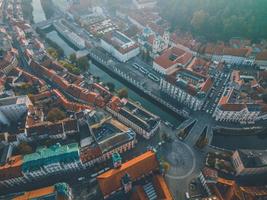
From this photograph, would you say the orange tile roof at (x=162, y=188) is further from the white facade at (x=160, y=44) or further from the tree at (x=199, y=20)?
the tree at (x=199, y=20)

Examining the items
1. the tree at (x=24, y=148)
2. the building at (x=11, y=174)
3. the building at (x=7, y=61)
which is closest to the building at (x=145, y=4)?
the building at (x=7, y=61)

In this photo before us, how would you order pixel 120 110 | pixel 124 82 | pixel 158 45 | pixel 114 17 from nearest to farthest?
pixel 120 110 < pixel 124 82 < pixel 158 45 < pixel 114 17

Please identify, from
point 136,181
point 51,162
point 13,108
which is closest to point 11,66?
point 13,108

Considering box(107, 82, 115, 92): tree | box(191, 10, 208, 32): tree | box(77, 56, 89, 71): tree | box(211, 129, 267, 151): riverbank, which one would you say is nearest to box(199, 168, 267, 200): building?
box(211, 129, 267, 151): riverbank

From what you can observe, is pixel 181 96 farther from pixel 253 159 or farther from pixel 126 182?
pixel 126 182

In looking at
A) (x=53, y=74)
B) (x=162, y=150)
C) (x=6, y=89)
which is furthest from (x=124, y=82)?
(x=6, y=89)

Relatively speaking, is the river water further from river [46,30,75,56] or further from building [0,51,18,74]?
building [0,51,18,74]

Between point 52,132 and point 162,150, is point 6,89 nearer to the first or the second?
point 52,132
